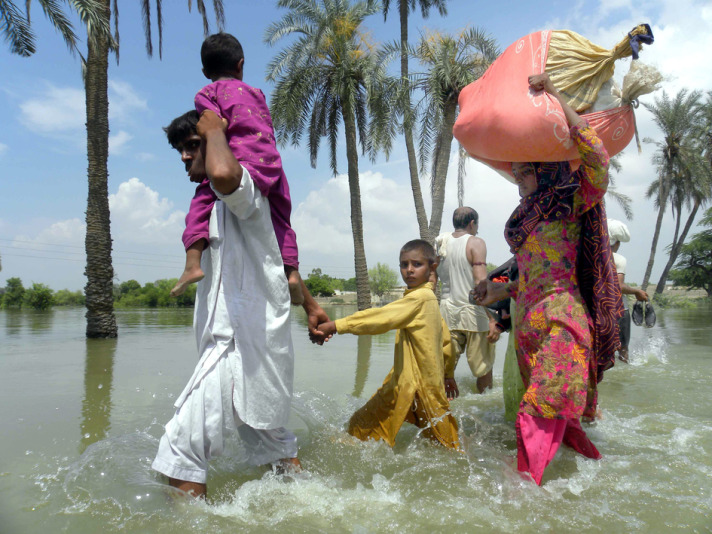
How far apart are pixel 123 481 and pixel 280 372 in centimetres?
85

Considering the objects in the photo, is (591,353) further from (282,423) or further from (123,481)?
(123,481)

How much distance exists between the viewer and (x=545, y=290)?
267 cm

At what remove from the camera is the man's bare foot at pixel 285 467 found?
7.95 ft

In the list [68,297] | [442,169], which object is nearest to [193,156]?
[442,169]

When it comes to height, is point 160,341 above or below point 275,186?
below

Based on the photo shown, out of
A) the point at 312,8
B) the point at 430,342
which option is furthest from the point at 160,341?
the point at 312,8

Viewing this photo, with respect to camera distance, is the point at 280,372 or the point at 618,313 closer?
the point at 280,372

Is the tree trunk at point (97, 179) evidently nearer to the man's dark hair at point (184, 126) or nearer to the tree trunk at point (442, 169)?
the man's dark hair at point (184, 126)

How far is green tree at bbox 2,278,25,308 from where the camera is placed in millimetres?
32922

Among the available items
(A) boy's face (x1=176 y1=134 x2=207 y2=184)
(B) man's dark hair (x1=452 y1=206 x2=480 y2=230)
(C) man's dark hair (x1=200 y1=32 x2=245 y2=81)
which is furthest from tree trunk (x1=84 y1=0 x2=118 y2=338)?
(C) man's dark hair (x1=200 y1=32 x2=245 y2=81)

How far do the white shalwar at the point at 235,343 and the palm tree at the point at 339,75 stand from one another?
1401cm

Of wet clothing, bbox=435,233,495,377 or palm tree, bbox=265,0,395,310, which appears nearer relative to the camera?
wet clothing, bbox=435,233,495,377

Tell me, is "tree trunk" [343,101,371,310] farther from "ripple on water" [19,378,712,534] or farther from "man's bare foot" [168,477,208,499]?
"man's bare foot" [168,477,208,499]

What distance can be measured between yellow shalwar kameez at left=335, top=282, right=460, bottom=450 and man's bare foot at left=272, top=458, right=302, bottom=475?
79cm
